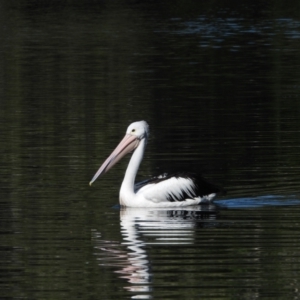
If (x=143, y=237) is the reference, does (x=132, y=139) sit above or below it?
above

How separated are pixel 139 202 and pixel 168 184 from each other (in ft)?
1.06

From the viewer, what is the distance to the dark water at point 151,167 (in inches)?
344

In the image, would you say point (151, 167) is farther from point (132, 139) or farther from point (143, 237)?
point (143, 237)

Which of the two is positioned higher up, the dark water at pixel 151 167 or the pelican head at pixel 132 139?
the pelican head at pixel 132 139

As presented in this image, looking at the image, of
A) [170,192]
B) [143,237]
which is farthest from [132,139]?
[143,237]

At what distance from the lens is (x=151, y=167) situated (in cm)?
1399

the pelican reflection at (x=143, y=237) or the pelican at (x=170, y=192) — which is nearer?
the pelican reflection at (x=143, y=237)

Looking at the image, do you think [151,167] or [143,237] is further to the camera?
Result: [151,167]

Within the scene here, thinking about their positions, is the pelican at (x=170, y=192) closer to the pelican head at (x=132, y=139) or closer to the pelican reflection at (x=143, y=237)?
the pelican reflection at (x=143, y=237)

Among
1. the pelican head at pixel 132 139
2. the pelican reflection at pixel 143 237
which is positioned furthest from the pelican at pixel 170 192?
the pelican head at pixel 132 139

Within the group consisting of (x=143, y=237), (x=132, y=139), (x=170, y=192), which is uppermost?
(x=132, y=139)

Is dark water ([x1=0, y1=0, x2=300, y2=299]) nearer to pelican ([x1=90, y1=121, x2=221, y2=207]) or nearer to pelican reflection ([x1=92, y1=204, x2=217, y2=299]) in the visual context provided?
pelican reflection ([x1=92, y1=204, x2=217, y2=299])

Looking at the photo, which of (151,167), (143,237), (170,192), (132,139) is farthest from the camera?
(151,167)

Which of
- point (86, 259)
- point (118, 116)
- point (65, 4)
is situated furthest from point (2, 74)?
point (65, 4)
